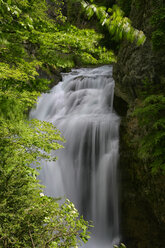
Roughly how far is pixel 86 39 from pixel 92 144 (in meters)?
5.12

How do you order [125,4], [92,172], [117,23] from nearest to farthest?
[117,23] < [92,172] < [125,4]

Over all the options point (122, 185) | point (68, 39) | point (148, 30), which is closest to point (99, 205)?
point (122, 185)

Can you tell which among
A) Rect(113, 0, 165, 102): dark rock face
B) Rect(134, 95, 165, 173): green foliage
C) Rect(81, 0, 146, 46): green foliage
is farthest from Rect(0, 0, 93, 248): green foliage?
Rect(113, 0, 165, 102): dark rock face

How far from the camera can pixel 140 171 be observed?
17.3 feet

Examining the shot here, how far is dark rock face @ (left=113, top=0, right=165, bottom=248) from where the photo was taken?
4664 mm

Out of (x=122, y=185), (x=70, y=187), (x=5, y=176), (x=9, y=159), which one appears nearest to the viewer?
(x=5, y=176)

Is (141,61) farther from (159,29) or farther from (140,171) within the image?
(140,171)

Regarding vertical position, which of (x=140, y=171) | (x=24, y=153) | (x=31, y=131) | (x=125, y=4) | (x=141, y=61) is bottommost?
(x=140, y=171)

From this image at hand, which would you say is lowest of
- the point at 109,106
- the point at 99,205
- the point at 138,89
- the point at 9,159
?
the point at 99,205

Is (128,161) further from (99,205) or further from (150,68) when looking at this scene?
(150,68)

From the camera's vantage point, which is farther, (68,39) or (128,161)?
(128,161)

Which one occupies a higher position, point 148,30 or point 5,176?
point 148,30

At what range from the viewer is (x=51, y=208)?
1.99m

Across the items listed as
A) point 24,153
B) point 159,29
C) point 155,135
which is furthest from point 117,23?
point 159,29
